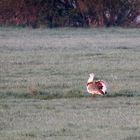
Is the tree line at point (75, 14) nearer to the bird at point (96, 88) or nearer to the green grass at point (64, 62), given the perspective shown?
the green grass at point (64, 62)

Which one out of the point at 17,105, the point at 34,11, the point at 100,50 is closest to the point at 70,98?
the point at 17,105

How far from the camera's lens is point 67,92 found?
46.9 ft

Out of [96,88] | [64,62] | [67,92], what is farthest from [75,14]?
[96,88]

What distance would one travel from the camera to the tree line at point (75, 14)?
41.8 meters

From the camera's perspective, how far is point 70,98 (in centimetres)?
1375

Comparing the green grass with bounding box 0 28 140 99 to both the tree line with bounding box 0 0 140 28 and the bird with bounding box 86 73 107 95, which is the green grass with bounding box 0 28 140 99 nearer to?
the bird with bounding box 86 73 107 95

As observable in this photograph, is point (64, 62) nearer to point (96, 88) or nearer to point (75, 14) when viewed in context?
point (96, 88)

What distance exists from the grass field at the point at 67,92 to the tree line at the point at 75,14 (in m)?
14.5

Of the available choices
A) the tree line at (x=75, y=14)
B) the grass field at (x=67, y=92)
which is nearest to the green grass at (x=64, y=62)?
the grass field at (x=67, y=92)

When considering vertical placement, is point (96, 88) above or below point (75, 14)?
below

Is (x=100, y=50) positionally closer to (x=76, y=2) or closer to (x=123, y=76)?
(x=123, y=76)

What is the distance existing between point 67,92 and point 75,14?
27765mm

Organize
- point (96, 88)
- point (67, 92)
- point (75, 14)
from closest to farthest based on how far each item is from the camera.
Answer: point (96, 88), point (67, 92), point (75, 14)

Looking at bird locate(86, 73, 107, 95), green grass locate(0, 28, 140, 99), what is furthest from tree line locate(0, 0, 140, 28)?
bird locate(86, 73, 107, 95)
